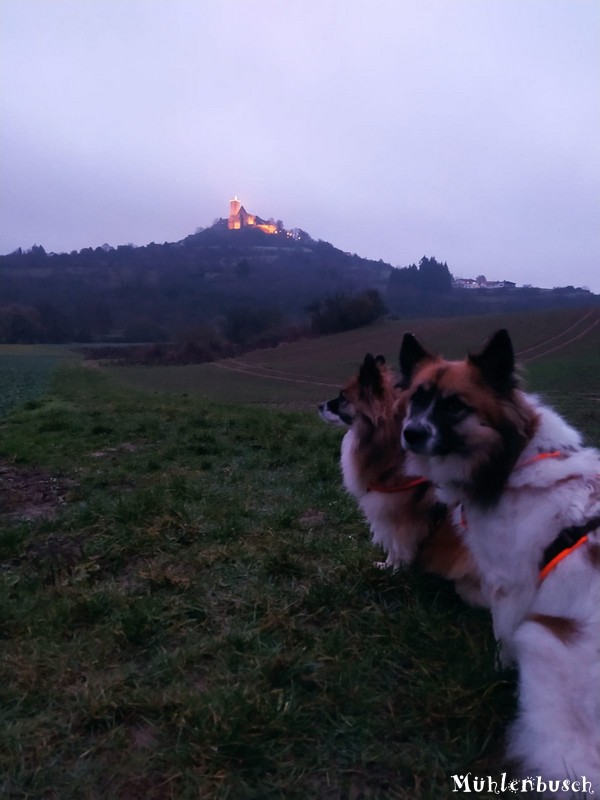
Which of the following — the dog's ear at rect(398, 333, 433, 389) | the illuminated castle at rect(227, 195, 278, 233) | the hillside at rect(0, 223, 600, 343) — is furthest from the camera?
the illuminated castle at rect(227, 195, 278, 233)

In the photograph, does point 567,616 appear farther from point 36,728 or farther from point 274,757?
point 36,728

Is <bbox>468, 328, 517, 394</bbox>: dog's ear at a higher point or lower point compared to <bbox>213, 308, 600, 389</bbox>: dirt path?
higher

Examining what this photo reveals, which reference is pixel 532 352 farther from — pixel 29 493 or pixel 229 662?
pixel 229 662

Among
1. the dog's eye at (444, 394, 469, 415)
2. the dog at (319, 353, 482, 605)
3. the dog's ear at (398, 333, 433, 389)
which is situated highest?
the dog's ear at (398, 333, 433, 389)

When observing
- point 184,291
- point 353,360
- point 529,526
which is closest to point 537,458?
point 529,526

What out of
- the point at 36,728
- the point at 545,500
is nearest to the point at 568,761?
the point at 545,500

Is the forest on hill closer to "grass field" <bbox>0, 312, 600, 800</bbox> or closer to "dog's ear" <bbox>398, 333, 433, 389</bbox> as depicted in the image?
"grass field" <bbox>0, 312, 600, 800</bbox>

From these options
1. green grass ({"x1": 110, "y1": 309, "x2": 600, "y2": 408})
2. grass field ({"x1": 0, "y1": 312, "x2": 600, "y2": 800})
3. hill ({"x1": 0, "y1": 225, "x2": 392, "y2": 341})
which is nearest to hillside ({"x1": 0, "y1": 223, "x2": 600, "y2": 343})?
hill ({"x1": 0, "y1": 225, "x2": 392, "y2": 341})

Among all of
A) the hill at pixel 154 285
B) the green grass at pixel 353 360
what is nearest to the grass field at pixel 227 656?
the green grass at pixel 353 360
